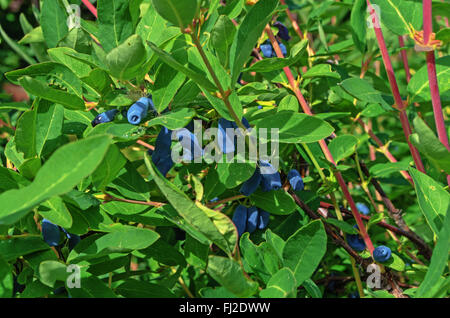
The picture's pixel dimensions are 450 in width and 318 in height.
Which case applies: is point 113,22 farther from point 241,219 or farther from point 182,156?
point 241,219

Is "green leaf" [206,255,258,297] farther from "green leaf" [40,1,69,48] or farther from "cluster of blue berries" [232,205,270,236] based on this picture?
"green leaf" [40,1,69,48]

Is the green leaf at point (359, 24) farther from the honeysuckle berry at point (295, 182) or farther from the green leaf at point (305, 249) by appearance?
the green leaf at point (305, 249)

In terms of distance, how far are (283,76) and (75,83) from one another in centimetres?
43

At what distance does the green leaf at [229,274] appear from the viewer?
572 mm

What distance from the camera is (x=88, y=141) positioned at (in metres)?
0.51

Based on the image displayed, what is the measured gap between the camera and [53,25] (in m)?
0.97

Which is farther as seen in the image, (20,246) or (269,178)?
(269,178)

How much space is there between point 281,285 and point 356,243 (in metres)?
0.41

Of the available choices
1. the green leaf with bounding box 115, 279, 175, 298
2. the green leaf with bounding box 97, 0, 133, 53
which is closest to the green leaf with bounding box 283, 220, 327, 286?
the green leaf with bounding box 115, 279, 175, 298

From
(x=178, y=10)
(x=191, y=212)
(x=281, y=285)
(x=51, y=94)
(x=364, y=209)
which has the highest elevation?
(x=178, y=10)

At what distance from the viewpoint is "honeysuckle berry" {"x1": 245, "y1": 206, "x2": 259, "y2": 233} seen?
90 centimetres

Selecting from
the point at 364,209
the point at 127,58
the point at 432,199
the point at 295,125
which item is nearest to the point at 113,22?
the point at 127,58

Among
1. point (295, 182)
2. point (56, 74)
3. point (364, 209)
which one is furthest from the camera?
point (364, 209)

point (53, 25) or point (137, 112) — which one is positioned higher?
A: point (53, 25)
